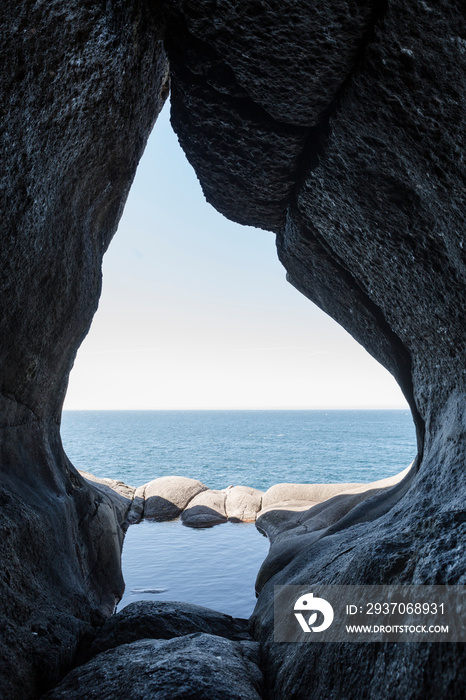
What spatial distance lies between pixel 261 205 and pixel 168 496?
19.0 metres

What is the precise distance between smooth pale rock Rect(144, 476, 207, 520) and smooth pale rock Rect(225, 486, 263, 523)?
7.55 feet

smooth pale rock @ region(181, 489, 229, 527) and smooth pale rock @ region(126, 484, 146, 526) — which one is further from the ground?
smooth pale rock @ region(181, 489, 229, 527)

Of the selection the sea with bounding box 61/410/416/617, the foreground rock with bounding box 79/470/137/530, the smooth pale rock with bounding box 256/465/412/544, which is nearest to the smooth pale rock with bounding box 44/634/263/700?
the sea with bounding box 61/410/416/617

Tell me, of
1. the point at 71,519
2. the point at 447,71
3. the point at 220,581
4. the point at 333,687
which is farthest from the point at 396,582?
the point at 220,581

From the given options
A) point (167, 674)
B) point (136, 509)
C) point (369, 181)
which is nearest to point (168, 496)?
point (136, 509)

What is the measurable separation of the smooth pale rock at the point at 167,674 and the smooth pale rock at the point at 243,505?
16.8m

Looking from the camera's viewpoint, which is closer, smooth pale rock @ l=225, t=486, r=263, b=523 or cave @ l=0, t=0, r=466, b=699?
cave @ l=0, t=0, r=466, b=699

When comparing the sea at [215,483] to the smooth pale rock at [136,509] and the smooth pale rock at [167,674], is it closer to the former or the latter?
the smooth pale rock at [136,509]

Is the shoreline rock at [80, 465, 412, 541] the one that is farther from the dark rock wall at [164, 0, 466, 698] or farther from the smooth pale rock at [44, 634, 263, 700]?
the smooth pale rock at [44, 634, 263, 700]

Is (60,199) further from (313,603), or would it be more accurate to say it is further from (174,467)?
(174,467)

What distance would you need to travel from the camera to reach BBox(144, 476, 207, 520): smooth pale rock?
74.4 feet

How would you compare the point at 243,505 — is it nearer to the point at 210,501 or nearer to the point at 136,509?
the point at 210,501

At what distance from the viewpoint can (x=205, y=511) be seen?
2188cm

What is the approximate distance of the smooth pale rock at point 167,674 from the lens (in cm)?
421
